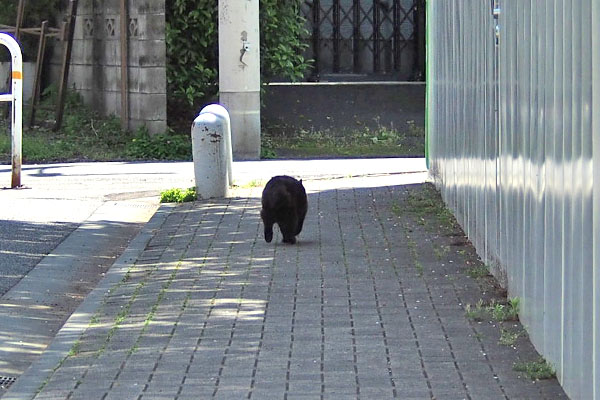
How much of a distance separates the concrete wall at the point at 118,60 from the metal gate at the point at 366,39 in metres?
4.19

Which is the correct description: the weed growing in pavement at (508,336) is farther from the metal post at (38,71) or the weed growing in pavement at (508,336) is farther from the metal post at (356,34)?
the metal post at (356,34)

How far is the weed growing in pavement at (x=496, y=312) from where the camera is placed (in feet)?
23.3

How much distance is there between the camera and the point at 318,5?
2200 centimetres

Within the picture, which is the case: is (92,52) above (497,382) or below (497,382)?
above

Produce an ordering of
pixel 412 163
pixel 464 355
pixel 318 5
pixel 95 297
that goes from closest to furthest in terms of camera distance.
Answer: pixel 464 355
pixel 95 297
pixel 412 163
pixel 318 5

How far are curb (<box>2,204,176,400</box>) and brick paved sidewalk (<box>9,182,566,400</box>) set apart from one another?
0.18 ft

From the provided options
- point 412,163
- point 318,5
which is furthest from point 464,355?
point 318,5

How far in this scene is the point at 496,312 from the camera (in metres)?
7.16

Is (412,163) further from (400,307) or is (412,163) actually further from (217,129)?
(400,307)

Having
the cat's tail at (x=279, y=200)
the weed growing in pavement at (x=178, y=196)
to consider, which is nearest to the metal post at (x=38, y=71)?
the weed growing in pavement at (x=178, y=196)

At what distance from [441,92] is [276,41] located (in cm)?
740

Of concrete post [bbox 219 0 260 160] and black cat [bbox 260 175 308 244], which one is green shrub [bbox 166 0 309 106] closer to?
concrete post [bbox 219 0 260 160]

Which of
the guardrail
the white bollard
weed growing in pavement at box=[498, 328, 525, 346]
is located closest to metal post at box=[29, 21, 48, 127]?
the guardrail

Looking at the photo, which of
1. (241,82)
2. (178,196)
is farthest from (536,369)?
(241,82)
